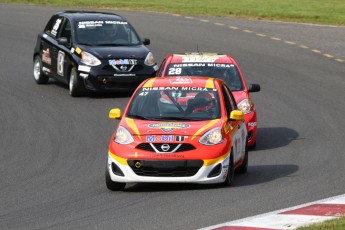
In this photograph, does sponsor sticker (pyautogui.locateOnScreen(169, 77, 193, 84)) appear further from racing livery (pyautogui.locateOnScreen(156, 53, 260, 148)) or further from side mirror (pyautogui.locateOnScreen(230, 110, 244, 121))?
racing livery (pyautogui.locateOnScreen(156, 53, 260, 148))

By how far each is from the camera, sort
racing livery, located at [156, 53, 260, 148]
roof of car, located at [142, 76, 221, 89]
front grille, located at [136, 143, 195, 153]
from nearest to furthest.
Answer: front grille, located at [136, 143, 195, 153] → roof of car, located at [142, 76, 221, 89] → racing livery, located at [156, 53, 260, 148]

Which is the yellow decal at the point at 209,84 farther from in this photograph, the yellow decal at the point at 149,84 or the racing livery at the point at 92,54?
the racing livery at the point at 92,54

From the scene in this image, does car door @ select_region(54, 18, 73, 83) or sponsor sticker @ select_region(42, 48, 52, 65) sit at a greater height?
car door @ select_region(54, 18, 73, 83)

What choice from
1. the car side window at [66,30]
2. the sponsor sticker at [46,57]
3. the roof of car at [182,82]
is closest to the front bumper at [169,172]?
the roof of car at [182,82]

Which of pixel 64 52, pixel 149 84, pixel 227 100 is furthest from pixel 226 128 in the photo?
pixel 64 52

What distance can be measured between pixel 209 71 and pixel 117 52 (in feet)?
16.9

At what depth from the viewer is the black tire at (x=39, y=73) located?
27.3 metres

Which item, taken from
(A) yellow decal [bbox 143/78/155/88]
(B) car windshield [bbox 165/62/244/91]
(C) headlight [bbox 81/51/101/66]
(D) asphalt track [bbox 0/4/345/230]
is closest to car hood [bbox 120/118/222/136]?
(D) asphalt track [bbox 0/4/345/230]

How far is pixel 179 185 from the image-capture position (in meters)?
15.5

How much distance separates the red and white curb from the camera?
39.5ft

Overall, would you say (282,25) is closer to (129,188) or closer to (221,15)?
(221,15)

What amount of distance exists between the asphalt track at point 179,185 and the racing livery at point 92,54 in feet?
1.39

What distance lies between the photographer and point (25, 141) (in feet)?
65.8

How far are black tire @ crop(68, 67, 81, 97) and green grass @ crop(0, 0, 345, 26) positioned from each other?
14.7 m
